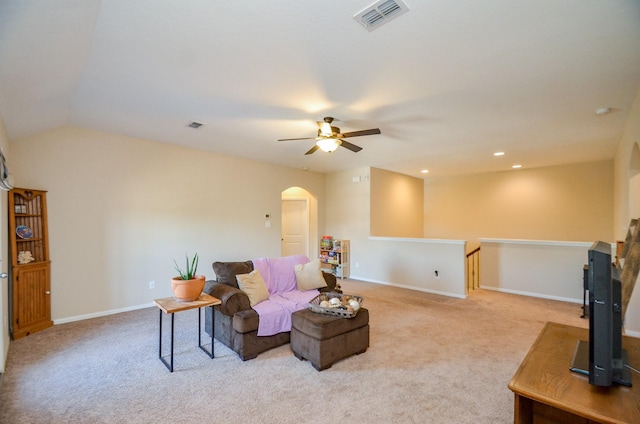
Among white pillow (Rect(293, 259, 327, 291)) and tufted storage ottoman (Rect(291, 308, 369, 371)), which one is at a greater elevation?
white pillow (Rect(293, 259, 327, 291))

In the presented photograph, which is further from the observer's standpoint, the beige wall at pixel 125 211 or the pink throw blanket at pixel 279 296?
the beige wall at pixel 125 211

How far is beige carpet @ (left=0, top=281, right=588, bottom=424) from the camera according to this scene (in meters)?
2.10

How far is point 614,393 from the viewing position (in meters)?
1.24

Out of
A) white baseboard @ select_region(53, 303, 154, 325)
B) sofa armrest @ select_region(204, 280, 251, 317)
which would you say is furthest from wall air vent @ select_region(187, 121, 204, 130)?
white baseboard @ select_region(53, 303, 154, 325)

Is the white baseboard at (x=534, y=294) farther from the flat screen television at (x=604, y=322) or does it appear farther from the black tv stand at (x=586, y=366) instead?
the flat screen television at (x=604, y=322)

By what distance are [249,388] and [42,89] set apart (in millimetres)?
3121

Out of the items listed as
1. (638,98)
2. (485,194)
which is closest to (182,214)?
(638,98)

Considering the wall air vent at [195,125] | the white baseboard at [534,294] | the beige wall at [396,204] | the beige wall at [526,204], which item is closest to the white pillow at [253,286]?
the wall air vent at [195,125]

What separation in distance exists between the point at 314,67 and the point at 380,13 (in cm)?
74

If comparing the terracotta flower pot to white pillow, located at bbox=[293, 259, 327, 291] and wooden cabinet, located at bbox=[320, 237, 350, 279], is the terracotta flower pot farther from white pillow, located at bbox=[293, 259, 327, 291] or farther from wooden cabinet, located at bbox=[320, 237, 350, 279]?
wooden cabinet, located at bbox=[320, 237, 350, 279]

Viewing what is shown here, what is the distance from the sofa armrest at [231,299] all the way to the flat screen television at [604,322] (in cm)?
266

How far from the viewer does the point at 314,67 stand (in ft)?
7.80

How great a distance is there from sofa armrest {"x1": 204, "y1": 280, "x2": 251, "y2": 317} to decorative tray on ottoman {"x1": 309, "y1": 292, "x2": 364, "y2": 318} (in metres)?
0.70

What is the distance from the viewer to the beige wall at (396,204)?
673cm
